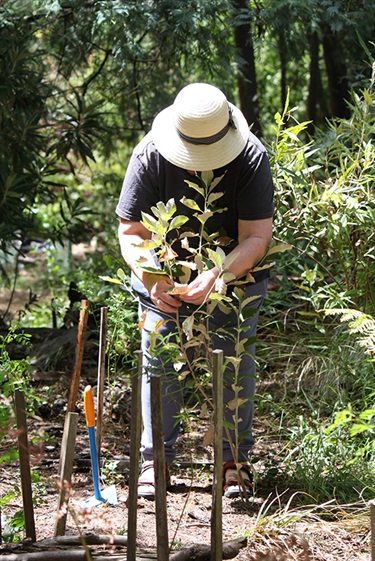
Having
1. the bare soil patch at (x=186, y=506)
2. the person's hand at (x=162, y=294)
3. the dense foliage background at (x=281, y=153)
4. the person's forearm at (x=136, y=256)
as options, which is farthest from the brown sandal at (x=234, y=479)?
the person's forearm at (x=136, y=256)

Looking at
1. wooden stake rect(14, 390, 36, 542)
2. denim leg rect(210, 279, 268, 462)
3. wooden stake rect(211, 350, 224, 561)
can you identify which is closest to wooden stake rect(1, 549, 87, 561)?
wooden stake rect(14, 390, 36, 542)

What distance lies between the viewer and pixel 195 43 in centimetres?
542

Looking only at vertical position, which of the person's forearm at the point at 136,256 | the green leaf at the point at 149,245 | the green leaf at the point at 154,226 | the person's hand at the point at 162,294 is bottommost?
the person's hand at the point at 162,294

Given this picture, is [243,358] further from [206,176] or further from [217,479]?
[217,479]

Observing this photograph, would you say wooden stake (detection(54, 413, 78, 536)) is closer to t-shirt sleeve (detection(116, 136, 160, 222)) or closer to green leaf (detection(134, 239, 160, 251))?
green leaf (detection(134, 239, 160, 251))

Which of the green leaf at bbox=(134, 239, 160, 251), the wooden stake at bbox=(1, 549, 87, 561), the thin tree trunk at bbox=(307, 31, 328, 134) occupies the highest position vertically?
the thin tree trunk at bbox=(307, 31, 328, 134)

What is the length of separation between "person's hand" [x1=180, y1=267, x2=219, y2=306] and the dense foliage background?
21.0 inches

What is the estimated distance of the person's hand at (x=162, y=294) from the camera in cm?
305

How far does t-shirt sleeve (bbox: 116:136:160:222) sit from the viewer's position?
3174 millimetres

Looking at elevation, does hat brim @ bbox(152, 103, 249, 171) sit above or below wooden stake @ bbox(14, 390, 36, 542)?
above

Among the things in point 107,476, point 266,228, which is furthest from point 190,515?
point 266,228

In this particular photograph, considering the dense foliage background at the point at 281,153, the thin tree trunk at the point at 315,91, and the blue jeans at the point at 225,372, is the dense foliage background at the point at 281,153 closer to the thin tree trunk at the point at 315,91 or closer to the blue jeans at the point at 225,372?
the thin tree trunk at the point at 315,91

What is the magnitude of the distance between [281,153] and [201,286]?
4.07 ft

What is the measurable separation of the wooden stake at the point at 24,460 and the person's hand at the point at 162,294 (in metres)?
0.77
